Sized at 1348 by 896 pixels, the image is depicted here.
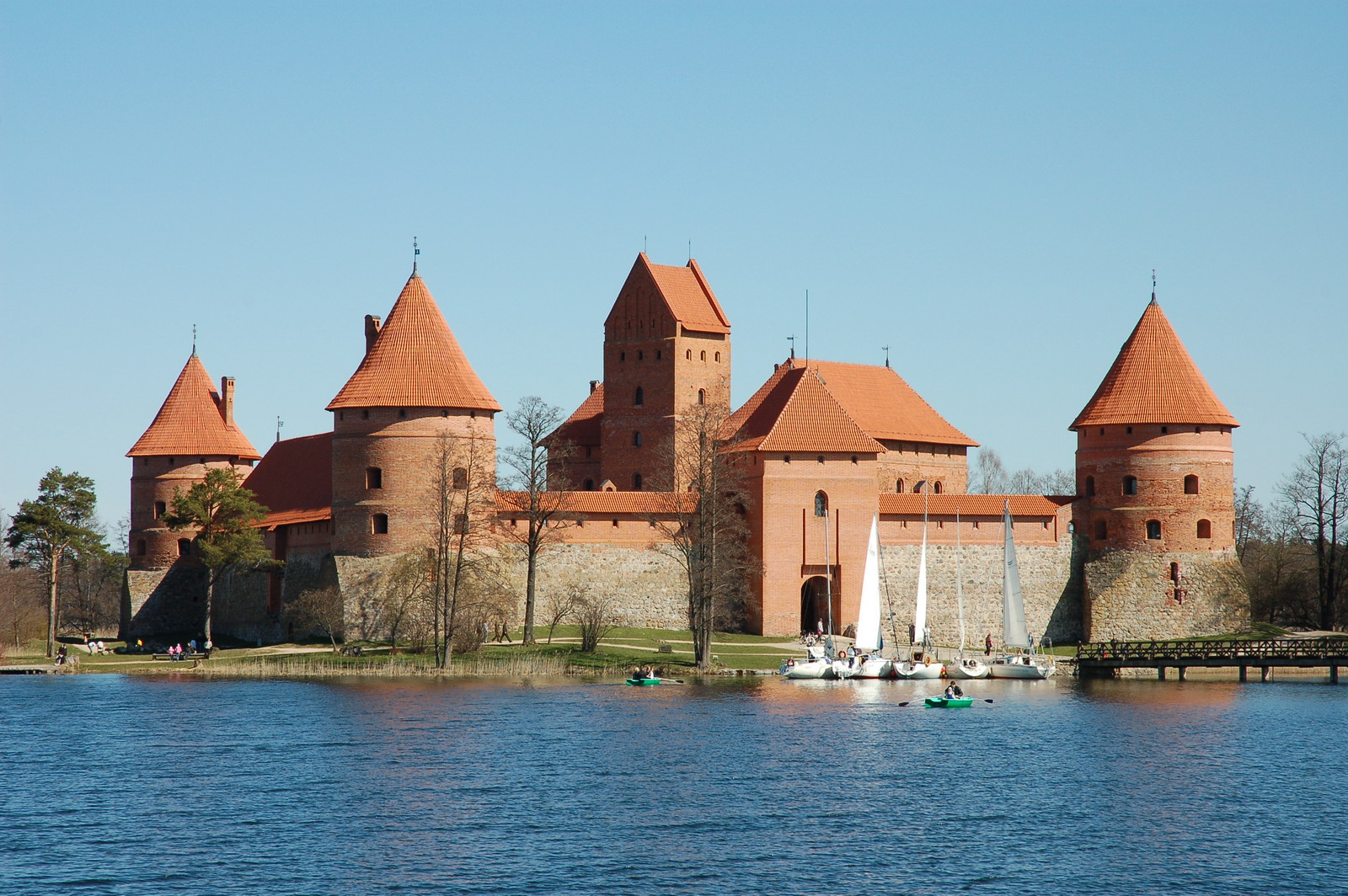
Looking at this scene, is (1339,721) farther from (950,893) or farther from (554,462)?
(554,462)

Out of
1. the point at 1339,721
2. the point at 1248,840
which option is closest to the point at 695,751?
the point at 1248,840

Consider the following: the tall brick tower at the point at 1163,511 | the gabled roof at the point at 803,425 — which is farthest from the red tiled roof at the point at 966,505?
the gabled roof at the point at 803,425

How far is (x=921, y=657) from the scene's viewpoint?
1854 inches

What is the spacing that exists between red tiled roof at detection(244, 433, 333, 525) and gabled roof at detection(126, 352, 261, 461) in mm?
1363

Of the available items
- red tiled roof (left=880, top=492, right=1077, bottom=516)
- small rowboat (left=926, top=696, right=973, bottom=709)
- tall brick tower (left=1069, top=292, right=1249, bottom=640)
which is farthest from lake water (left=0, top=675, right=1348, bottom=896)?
red tiled roof (left=880, top=492, right=1077, bottom=516)

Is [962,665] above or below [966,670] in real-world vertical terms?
above

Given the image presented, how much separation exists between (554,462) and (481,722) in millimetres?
24174

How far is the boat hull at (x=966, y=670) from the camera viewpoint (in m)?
45.7

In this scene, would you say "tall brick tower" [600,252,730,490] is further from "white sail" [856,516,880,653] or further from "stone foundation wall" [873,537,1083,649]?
"white sail" [856,516,880,653]

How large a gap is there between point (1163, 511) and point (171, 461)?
1299 inches

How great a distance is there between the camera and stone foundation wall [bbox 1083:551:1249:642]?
49688 mm

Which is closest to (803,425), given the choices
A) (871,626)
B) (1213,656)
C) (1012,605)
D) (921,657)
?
(871,626)

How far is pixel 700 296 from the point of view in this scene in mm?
54750

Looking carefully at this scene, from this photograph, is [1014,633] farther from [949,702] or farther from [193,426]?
A: [193,426]
